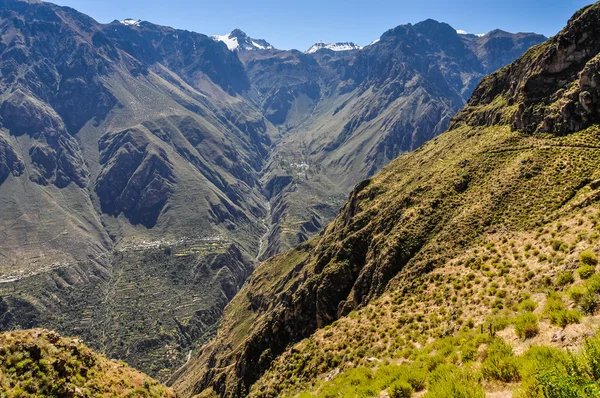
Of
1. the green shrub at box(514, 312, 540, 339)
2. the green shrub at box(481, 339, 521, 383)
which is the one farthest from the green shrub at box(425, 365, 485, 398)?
the green shrub at box(514, 312, 540, 339)

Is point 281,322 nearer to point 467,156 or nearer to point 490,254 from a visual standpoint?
point 490,254

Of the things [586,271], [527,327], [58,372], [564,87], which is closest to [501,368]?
[527,327]

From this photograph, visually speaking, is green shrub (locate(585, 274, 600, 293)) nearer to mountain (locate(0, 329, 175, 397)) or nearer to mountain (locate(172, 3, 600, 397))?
mountain (locate(172, 3, 600, 397))

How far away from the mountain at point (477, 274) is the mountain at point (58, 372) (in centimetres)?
1543

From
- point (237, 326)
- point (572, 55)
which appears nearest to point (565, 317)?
point (572, 55)

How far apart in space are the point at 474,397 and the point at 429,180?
64.2 meters

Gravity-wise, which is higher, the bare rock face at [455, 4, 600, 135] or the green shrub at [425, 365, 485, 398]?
the bare rock face at [455, 4, 600, 135]

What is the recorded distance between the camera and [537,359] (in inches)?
454

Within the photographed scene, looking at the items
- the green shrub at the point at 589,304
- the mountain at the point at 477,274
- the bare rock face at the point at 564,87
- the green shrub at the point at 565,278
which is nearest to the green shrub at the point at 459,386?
the mountain at the point at 477,274

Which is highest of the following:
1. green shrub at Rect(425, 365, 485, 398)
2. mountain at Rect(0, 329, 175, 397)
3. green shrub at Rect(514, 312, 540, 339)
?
green shrub at Rect(514, 312, 540, 339)

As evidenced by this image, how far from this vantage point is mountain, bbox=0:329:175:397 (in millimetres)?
23547

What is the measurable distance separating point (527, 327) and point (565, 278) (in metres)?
8.91

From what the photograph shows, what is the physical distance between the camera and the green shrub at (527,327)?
15.6 metres

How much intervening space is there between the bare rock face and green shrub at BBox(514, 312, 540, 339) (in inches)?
2034
